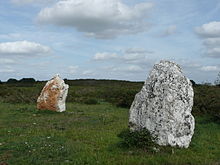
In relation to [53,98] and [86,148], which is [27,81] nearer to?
[53,98]

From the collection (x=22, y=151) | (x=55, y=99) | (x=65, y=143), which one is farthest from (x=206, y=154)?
(x=55, y=99)

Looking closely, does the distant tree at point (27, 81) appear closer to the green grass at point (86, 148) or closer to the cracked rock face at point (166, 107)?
the green grass at point (86, 148)

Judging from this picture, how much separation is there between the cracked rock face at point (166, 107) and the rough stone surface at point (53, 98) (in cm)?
1341

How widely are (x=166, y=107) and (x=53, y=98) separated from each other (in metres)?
14.9

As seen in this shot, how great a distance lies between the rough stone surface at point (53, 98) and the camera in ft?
84.6

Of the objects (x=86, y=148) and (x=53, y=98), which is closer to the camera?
(x=86, y=148)

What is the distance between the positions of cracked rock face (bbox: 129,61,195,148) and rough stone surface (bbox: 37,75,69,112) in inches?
528

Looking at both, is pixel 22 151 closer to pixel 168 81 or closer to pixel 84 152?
pixel 84 152

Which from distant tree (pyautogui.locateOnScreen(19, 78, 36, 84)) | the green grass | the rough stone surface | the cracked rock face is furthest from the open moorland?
distant tree (pyautogui.locateOnScreen(19, 78, 36, 84))

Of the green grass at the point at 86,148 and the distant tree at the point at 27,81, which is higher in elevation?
the distant tree at the point at 27,81

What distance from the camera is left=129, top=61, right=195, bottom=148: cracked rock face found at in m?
12.5

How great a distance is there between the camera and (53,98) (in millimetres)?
26078

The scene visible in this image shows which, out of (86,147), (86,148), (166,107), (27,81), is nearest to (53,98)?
(86,147)

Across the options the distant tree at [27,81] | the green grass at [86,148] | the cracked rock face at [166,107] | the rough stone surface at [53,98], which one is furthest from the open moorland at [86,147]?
the distant tree at [27,81]
